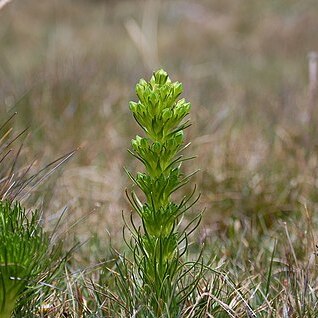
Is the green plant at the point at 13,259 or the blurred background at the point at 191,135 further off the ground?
the blurred background at the point at 191,135

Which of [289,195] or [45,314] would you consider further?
[289,195]

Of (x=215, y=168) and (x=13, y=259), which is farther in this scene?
(x=215, y=168)

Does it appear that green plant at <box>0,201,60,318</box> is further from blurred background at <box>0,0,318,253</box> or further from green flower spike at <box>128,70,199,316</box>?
blurred background at <box>0,0,318,253</box>

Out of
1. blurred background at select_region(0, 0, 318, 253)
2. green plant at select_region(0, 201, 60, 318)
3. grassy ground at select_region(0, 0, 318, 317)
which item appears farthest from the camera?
blurred background at select_region(0, 0, 318, 253)

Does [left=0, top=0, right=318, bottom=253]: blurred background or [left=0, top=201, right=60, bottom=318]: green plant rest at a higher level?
[left=0, top=0, right=318, bottom=253]: blurred background

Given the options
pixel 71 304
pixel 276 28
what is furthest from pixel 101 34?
pixel 71 304

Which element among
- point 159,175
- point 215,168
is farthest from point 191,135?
point 159,175

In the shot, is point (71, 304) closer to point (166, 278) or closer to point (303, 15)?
point (166, 278)

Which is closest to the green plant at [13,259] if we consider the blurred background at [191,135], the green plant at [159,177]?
the green plant at [159,177]

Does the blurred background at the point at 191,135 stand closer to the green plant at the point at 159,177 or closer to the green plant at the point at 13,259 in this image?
the green plant at the point at 159,177

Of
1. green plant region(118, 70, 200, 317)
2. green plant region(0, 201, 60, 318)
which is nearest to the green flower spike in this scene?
green plant region(118, 70, 200, 317)

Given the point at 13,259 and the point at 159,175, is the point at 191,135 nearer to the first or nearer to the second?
the point at 159,175
